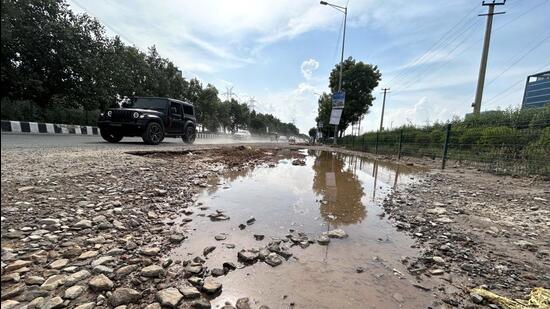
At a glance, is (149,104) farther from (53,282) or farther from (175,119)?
(53,282)

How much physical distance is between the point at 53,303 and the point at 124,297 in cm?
37

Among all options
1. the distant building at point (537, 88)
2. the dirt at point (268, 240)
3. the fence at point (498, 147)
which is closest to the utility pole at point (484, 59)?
the fence at point (498, 147)

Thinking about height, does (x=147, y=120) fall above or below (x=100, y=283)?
above

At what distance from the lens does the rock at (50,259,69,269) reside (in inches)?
71.6

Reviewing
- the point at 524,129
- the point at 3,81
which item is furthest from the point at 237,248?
the point at 524,129

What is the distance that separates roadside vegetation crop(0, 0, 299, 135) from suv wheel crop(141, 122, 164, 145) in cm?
183

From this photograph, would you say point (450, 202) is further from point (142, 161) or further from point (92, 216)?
point (142, 161)

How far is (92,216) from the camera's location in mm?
2611

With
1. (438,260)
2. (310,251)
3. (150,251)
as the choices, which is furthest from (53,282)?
(438,260)

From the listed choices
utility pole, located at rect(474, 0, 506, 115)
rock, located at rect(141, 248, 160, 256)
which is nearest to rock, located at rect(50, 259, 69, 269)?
rock, located at rect(141, 248, 160, 256)

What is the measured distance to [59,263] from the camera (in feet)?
6.08

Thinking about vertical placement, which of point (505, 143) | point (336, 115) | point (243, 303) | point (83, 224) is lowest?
point (243, 303)

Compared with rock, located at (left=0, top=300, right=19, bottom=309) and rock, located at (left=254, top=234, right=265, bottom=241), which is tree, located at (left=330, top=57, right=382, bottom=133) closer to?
rock, located at (left=254, top=234, right=265, bottom=241)

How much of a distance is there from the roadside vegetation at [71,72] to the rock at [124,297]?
1171 mm
